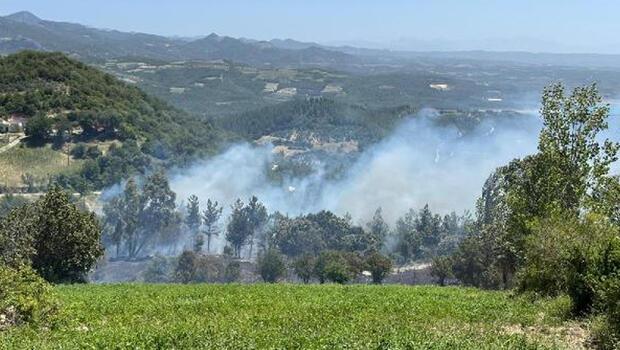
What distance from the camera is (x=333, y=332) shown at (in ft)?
69.8

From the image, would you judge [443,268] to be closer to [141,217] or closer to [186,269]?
[186,269]

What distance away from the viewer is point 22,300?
2303cm

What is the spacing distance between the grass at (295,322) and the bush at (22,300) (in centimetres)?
71

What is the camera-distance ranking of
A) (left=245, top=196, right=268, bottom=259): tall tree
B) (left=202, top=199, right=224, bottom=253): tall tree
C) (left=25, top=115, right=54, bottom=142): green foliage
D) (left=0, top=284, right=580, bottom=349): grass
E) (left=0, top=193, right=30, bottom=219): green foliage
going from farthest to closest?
(left=202, top=199, right=224, bottom=253): tall tree
(left=245, top=196, right=268, bottom=259): tall tree
(left=25, top=115, right=54, bottom=142): green foliage
(left=0, top=193, right=30, bottom=219): green foliage
(left=0, top=284, right=580, bottom=349): grass

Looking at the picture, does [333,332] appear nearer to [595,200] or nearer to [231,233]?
[595,200]

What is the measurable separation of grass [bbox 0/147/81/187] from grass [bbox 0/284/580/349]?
141 metres

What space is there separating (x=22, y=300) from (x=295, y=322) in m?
9.83

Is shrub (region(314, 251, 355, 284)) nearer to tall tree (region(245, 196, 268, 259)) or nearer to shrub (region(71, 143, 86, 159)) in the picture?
tall tree (region(245, 196, 268, 259))

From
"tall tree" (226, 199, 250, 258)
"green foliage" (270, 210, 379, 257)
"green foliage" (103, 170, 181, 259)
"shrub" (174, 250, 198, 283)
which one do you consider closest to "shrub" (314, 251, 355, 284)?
"shrub" (174, 250, 198, 283)

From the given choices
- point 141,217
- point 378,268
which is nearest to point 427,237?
point 141,217

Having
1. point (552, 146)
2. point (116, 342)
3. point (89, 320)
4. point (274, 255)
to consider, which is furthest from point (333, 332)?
point (274, 255)

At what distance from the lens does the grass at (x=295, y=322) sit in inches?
762

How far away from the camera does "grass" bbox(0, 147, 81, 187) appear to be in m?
161

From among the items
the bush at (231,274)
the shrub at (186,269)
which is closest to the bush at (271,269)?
the bush at (231,274)
